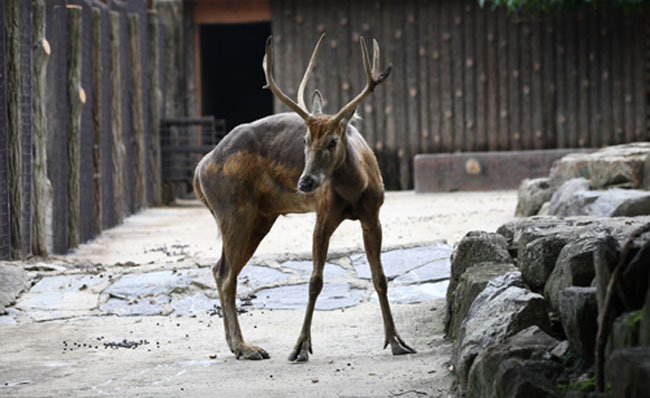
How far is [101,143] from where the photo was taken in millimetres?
10891

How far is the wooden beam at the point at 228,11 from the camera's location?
15562mm

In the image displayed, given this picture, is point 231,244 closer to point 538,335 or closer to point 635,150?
A: point 538,335

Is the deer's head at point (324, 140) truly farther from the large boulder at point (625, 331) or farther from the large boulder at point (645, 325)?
the large boulder at point (645, 325)

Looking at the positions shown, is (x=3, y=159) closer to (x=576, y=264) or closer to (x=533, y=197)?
(x=533, y=197)

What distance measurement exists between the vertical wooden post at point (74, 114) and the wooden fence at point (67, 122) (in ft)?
0.03

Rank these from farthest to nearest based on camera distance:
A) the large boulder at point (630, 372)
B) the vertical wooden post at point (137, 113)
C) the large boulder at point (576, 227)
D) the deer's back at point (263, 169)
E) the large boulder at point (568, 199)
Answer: the vertical wooden post at point (137, 113), the large boulder at point (568, 199), the deer's back at point (263, 169), the large boulder at point (576, 227), the large boulder at point (630, 372)

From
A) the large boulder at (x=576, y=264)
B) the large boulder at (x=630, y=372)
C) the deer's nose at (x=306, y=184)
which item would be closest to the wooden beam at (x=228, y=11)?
the deer's nose at (x=306, y=184)

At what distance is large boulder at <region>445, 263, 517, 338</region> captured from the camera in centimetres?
479

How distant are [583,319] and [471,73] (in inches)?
479

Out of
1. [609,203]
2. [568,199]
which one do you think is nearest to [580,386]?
[609,203]

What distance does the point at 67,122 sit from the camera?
378 inches

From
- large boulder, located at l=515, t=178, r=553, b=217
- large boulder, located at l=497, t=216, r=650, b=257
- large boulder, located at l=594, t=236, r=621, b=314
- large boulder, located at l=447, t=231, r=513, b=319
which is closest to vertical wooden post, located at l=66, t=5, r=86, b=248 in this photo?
large boulder, located at l=515, t=178, r=553, b=217

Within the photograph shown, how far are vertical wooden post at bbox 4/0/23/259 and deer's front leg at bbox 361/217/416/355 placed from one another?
3858mm

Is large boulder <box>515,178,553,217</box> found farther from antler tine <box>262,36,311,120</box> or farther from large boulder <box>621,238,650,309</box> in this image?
large boulder <box>621,238,650,309</box>
